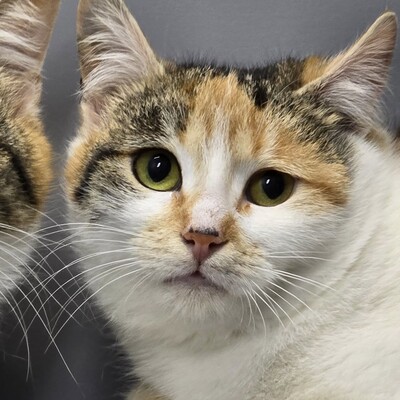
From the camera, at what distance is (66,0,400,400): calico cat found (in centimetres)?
101

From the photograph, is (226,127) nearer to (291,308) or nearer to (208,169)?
(208,169)

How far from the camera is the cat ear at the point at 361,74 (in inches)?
42.6

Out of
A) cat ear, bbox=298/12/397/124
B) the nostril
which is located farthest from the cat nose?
cat ear, bbox=298/12/397/124

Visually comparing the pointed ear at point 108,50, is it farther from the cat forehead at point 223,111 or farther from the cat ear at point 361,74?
the cat ear at point 361,74

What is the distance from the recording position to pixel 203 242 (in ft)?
3.18

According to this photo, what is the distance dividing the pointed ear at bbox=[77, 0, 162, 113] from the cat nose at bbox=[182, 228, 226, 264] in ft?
1.16


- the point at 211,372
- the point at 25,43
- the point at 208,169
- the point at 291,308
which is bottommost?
the point at 211,372

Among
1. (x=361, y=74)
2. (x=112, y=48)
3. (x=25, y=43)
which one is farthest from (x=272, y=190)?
(x=25, y=43)

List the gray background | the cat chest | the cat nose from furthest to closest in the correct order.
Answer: the gray background, the cat chest, the cat nose

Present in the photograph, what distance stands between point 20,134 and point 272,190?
470 millimetres

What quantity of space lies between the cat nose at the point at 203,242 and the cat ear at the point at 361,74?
0.32 metres

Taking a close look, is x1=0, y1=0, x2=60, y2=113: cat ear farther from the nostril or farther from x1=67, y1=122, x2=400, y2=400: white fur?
the nostril

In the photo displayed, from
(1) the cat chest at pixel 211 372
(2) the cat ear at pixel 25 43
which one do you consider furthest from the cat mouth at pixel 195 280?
(2) the cat ear at pixel 25 43

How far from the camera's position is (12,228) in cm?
111
